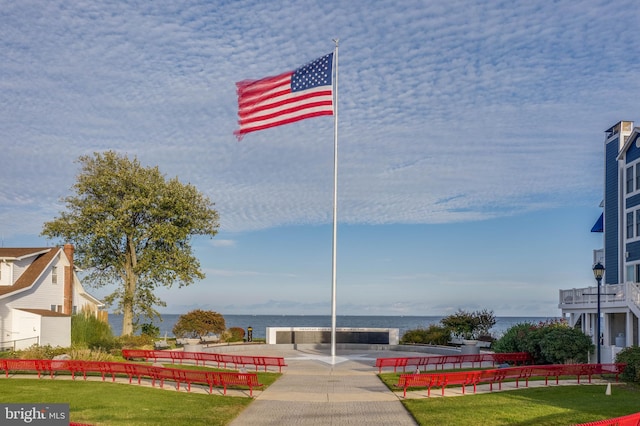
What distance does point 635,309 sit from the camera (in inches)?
1206

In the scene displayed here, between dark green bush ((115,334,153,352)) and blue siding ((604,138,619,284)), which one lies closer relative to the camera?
blue siding ((604,138,619,284))

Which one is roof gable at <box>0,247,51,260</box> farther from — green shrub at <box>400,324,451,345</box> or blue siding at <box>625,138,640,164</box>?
blue siding at <box>625,138,640,164</box>

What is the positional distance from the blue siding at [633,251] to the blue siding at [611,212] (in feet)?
5.30

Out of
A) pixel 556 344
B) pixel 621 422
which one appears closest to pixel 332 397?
pixel 621 422

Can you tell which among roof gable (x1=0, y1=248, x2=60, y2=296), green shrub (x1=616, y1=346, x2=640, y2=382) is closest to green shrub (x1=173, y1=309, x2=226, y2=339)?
roof gable (x1=0, y1=248, x2=60, y2=296)

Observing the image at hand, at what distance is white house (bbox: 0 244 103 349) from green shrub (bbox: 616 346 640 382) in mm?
29312

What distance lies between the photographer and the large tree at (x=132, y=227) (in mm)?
48094

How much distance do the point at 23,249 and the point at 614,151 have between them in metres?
37.6

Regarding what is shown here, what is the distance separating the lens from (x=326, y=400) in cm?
2109

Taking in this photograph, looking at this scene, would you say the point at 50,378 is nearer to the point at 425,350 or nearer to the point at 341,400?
the point at 341,400

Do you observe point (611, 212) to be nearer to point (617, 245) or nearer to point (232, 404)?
point (617, 245)

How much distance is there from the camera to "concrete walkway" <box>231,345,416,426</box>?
17562 millimetres

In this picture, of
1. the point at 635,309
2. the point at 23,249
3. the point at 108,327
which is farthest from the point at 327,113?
the point at 23,249

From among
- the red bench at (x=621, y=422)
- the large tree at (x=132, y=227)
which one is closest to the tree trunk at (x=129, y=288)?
the large tree at (x=132, y=227)
